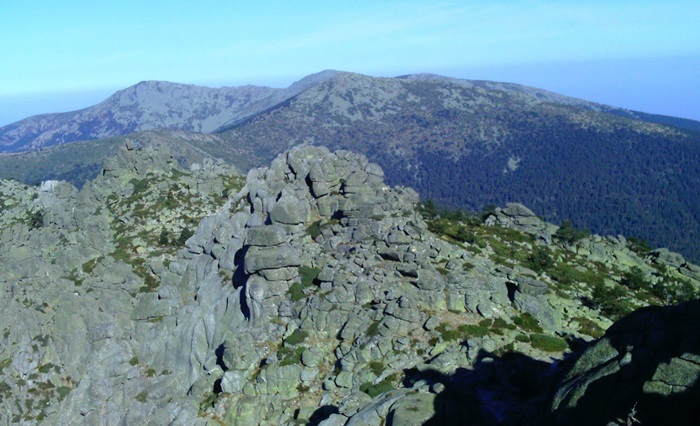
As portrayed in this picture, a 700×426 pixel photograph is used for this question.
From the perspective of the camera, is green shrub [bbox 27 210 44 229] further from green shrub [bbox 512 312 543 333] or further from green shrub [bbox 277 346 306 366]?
Answer: green shrub [bbox 512 312 543 333]

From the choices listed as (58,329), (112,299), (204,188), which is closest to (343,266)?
(112,299)

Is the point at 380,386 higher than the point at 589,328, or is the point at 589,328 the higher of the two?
the point at 589,328

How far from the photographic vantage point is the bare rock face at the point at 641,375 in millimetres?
17891

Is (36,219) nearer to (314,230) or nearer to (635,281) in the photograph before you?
(314,230)

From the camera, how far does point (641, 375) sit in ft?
65.6

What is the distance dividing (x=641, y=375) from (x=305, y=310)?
27.3 metres

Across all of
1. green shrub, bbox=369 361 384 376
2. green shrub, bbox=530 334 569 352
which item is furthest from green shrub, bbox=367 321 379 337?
green shrub, bbox=530 334 569 352

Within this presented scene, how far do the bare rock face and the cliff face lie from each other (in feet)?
2.86

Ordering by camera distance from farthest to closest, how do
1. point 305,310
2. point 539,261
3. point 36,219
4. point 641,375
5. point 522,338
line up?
point 36,219, point 539,261, point 305,310, point 522,338, point 641,375

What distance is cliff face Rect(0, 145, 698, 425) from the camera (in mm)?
34531

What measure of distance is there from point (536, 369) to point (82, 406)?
4325 centimetres

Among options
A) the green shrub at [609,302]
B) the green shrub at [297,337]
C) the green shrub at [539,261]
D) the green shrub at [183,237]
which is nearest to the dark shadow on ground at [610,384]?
the green shrub at [297,337]

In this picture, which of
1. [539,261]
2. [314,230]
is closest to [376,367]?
[314,230]

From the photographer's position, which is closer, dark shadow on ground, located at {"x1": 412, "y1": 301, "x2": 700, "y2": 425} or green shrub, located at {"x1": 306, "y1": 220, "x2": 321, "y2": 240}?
dark shadow on ground, located at {"x1": 412, "y1": 301, "x2": 700, "y2": 425}
